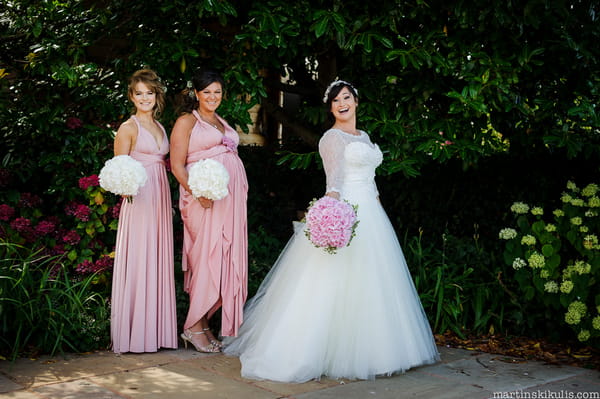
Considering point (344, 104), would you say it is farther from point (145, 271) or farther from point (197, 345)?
point (197, 345)

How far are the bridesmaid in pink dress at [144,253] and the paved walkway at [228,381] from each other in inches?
7.3

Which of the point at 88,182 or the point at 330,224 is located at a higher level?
the point at 88,182

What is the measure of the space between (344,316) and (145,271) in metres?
1.56

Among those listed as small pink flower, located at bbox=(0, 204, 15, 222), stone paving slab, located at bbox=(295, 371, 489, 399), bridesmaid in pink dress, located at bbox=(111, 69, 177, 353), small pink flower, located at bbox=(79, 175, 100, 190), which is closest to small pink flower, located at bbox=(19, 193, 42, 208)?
small pink flower, located at bbox=(0, 204, 15, 222)

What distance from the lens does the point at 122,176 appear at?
14.3 feet

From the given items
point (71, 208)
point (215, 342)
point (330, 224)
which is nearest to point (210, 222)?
point (215, 342)

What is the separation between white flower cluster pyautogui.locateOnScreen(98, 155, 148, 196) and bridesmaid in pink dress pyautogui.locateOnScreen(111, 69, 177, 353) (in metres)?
0.27

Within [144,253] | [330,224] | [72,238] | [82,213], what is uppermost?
[82,213]

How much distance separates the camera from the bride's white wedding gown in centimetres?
415

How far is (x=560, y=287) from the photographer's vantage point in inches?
193

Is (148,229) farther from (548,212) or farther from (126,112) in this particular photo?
(548,212)

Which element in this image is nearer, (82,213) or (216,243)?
(216,243)

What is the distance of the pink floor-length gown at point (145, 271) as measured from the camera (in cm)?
468

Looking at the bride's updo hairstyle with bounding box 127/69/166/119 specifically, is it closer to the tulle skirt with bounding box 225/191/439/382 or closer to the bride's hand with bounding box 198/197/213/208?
the bride's hand with bounding box 198/197/213/208
